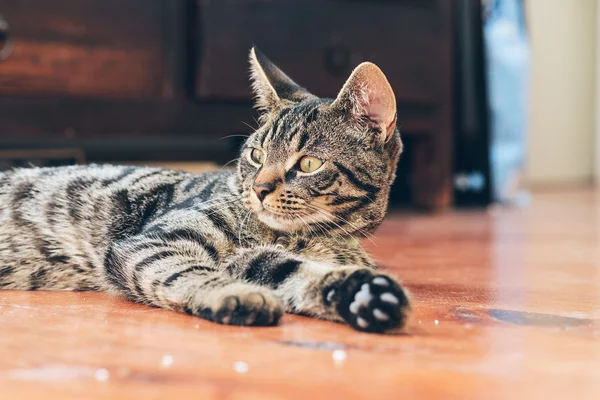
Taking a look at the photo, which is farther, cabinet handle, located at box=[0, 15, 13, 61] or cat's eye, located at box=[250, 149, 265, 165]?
cabinet handle, located at box=[0, 15, 13, 61]

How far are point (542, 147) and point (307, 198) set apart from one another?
3603 mm

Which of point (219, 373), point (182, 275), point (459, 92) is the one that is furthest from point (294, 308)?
point (459, 92)

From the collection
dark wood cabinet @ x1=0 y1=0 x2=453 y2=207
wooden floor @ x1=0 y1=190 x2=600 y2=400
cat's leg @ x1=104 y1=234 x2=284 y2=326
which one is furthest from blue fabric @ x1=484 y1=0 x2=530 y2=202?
cat's leg @ x1=104 y1=234 x2=284 y2=326

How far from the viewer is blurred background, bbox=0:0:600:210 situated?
6.32 feet

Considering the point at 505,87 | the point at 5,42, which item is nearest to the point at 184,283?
the point at 5,42

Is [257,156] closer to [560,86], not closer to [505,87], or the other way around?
[505,87]

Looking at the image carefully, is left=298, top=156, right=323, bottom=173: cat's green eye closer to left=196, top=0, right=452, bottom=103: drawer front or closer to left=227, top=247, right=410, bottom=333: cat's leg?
left=227, top=247, right=410, bottom=333: cat's leg

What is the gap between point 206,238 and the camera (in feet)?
3.61

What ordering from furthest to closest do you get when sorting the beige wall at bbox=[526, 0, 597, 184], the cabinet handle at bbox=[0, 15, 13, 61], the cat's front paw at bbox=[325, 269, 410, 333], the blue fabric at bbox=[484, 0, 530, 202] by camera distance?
the beige wall at bbox=[526, 0, 597, 184] < the blue fabric at bbox=[484, 0, 530, 202] < the cabinet handle at bbox=[0, 15, 13, 61] < the cat's front paw at bbox=[325, 269, 410, 333]

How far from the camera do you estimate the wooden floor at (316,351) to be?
0.67 meters

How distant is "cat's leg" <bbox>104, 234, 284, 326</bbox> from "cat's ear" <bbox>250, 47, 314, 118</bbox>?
0.32m

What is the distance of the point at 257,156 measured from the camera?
120cm

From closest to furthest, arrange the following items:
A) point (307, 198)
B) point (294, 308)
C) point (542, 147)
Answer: point (294, 308) < point (307, 198) < point (542, 147)

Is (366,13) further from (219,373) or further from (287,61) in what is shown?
(219,373)
